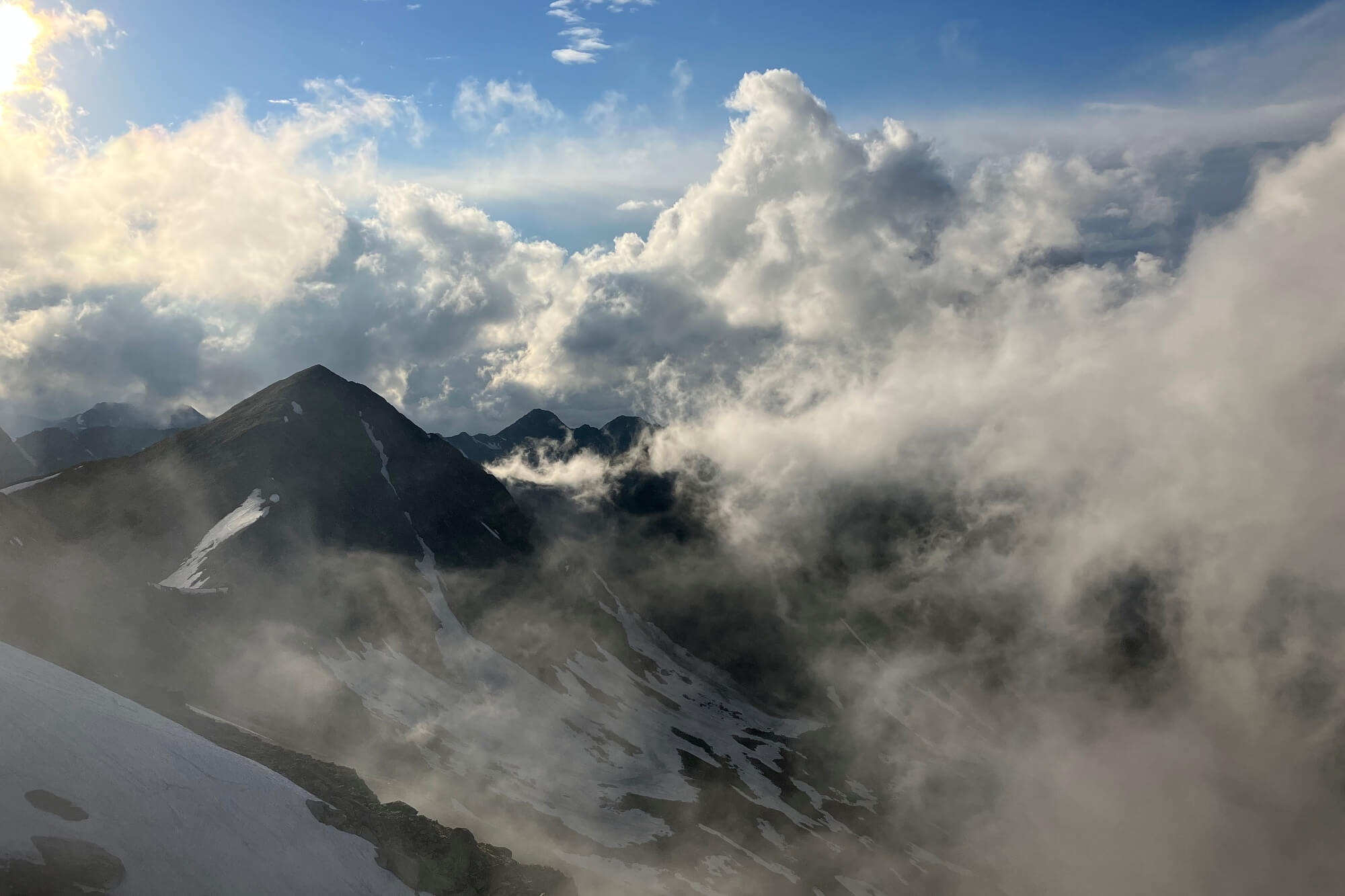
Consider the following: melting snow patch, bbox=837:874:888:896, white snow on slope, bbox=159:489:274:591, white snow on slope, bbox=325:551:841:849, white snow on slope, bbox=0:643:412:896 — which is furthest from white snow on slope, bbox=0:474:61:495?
melting snow patch, bbox=837:874:888:896

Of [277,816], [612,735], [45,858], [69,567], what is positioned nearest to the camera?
[45,858]

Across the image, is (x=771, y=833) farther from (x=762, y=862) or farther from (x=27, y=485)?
(x=27, y=485)

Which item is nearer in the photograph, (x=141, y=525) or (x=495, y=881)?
(x=495, y=881)

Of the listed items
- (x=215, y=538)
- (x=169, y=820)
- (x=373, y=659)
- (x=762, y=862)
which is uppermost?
(x=215, y=538)

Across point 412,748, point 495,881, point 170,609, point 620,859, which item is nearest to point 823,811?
point 620,859

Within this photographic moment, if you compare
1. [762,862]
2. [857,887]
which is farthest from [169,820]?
[857,887]

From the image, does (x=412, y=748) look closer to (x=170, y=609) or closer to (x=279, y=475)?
(x=170, y=609)
